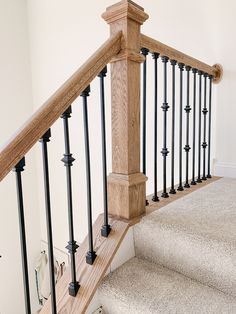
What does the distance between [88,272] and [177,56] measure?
3.96ft

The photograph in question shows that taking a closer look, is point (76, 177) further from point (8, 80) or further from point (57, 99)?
point (57, 99)

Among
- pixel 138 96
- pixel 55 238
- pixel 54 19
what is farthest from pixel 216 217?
pixel 54 19

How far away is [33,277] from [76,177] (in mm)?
1632

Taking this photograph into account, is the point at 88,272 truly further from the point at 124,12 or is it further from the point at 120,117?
the point at 124,12

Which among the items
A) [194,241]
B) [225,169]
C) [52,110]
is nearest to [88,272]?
[194,241]

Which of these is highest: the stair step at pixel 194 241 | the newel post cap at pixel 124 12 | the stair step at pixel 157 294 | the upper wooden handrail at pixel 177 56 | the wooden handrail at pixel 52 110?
the newel post cap at pixel 124 12

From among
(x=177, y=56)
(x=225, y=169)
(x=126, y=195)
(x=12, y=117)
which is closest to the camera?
(x=126, y=195)

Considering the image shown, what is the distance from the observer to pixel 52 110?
0.89 m

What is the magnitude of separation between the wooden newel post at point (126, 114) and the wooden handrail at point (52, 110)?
56mm

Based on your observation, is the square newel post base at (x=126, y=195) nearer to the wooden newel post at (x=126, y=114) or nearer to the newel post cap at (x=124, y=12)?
the wooden newel post at (x=126, y=114)

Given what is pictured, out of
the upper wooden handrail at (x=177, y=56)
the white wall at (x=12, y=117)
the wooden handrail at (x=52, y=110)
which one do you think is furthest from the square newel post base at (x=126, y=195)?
the white wall at (x=12, y=117)

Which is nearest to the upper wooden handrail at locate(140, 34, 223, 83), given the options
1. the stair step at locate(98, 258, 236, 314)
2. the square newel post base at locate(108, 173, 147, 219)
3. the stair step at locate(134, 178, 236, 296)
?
the square newel post base at locate(108, 173, 147, 219)

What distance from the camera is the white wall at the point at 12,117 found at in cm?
347

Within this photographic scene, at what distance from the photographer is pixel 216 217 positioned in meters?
1.30
